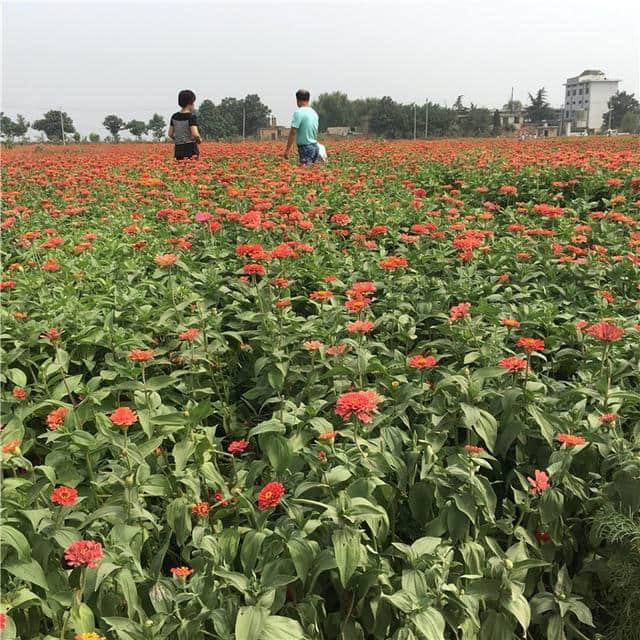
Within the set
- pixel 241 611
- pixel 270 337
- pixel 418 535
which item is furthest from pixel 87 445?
pixel 418 535

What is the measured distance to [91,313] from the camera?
8.41ft

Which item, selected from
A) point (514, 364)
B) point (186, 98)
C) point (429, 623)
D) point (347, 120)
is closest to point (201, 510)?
point (429, 623)

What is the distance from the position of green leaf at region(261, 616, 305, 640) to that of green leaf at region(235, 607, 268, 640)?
0.5 inches

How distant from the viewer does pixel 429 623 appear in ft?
4.17

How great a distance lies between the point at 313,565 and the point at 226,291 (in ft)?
5.54

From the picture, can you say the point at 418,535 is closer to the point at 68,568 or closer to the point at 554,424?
the point at 554,424

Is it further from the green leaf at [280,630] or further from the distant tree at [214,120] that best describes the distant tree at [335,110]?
the green leaf at [280,630]

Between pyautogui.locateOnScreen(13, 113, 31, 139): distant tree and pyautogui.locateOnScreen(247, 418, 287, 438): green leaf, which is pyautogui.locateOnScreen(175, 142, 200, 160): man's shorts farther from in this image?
pyautogui.locateOnScreen(13, 113, 31, 139): distant tree

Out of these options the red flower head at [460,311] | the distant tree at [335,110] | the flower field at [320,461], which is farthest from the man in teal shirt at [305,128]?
the distant tree at [335,110]

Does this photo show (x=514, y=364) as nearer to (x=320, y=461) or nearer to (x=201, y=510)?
(x=320, y=461)

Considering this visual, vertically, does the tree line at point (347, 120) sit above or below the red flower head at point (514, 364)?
above

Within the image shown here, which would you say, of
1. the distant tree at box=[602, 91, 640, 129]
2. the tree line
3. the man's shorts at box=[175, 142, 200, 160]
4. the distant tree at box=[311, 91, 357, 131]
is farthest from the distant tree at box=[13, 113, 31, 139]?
the distant tree at box=[602, 91, 640, 129]

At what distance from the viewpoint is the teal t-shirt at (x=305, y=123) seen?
7262 mm

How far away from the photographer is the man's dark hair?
667cm
